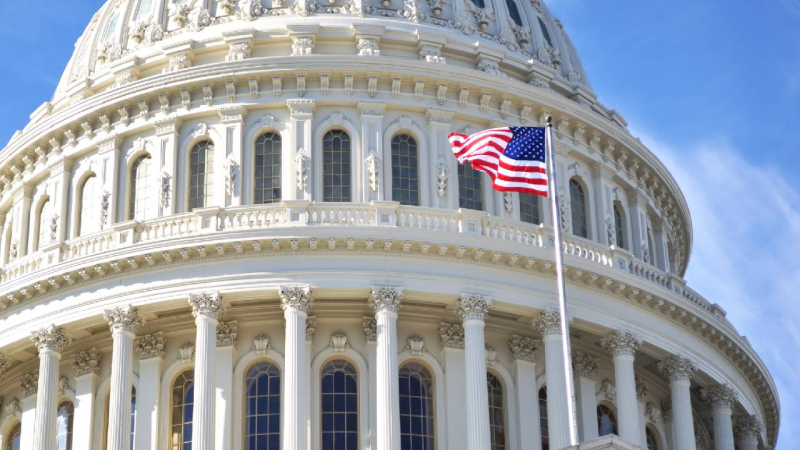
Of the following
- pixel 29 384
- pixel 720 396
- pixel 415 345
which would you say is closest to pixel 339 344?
pixel 415 345

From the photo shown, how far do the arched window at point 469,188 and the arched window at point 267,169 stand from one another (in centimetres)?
553

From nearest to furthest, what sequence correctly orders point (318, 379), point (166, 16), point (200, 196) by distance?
point (318, 379) → point (200, 196) → point (166, 16)

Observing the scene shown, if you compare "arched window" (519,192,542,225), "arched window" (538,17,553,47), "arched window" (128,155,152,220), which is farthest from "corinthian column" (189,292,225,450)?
"arched window" (538,17,553,47)

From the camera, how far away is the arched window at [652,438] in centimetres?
6194

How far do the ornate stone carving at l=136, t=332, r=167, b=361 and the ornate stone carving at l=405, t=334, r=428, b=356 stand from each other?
713 cm

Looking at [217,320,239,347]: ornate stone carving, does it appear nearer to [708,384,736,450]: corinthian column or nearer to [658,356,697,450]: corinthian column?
[658,356,697,450]: corinthian column

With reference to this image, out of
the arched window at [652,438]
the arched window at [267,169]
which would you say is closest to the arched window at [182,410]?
the arched window at [267,169]

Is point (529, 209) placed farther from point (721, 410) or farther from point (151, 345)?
point (151, 345)

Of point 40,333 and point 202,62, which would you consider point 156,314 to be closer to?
point 40,333

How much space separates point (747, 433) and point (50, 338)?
23088 millimetres

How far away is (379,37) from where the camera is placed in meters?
63.1

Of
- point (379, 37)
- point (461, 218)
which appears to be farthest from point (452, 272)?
point (379, 37)

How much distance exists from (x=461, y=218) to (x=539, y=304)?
336 centimetres

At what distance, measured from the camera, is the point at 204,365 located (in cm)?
5484
